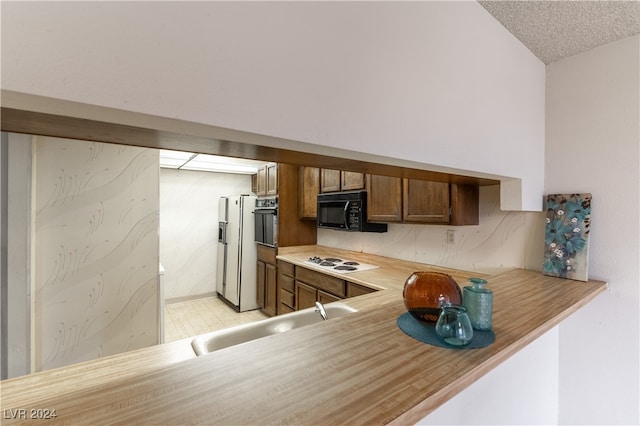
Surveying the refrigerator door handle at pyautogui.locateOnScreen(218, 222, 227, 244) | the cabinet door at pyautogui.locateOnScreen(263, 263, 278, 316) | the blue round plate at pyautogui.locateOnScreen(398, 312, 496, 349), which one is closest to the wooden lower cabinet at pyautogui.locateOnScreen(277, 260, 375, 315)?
the cabinet door at pyautogui.locateOnScreen(263, 263, 278, 316)

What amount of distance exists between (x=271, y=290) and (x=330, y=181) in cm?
167

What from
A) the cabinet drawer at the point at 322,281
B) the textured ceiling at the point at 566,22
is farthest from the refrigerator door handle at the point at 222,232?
the textured ceiling at the point at 566,22

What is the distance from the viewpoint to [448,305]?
0.90 meters

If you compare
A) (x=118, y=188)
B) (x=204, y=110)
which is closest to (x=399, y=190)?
(x=204, y=110)

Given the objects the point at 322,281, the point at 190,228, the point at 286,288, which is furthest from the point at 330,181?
the point at 190,228

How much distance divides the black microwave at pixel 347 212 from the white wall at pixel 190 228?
2.56 m

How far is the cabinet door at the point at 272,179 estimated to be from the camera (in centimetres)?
358

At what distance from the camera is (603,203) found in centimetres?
152

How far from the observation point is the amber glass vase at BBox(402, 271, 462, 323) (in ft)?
3.01

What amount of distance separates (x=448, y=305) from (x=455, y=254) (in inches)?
57.0

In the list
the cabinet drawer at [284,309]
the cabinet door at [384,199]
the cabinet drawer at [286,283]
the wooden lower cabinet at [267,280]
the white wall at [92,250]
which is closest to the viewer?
the white wall at [92,250]

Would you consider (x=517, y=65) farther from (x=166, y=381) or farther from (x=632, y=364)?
(x=166, y=381)

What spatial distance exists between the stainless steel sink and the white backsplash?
1.15m

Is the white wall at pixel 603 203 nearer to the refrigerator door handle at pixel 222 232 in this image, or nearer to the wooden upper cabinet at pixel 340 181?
the wooden upper cabinet at pixel 340 181
